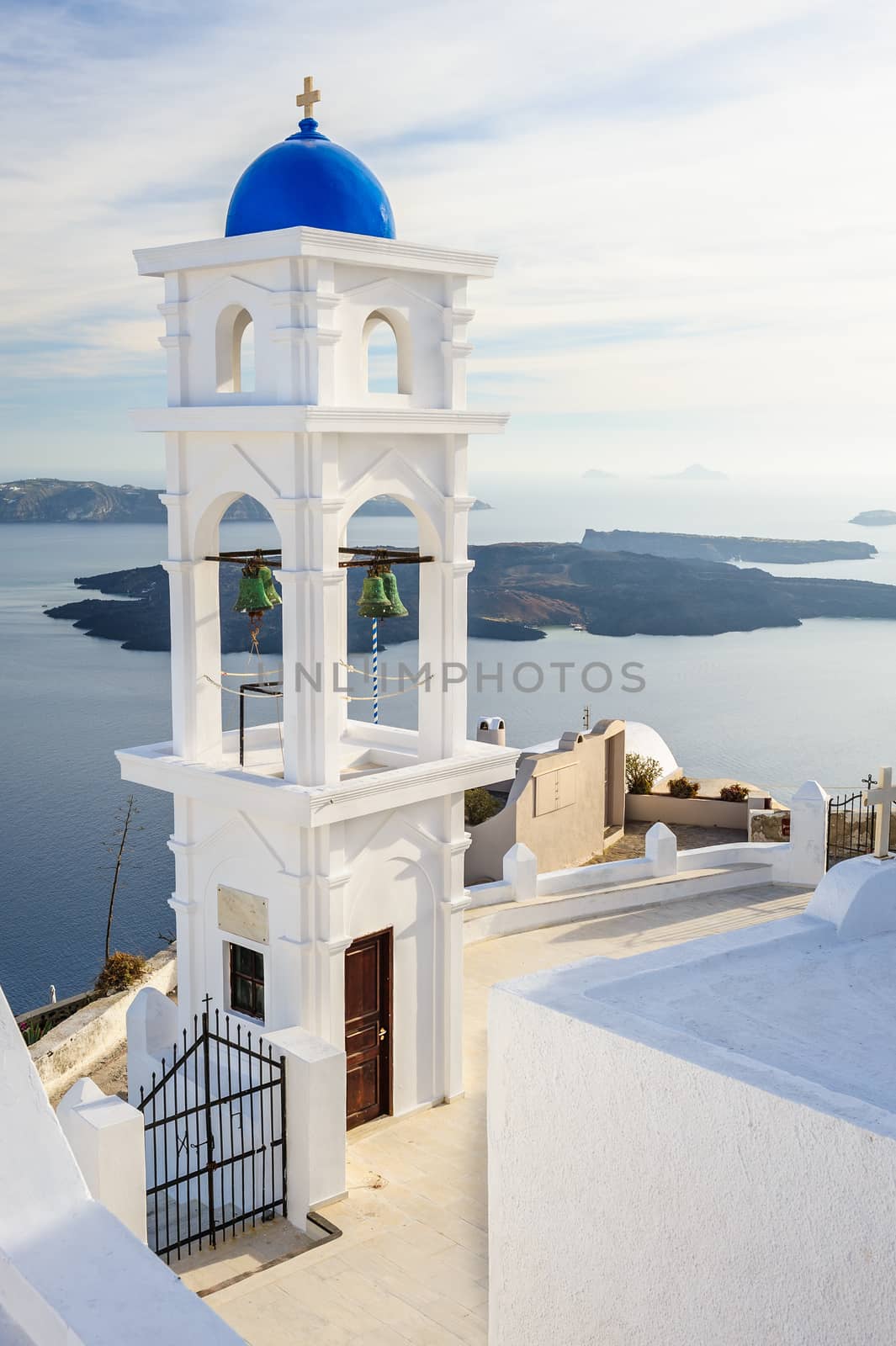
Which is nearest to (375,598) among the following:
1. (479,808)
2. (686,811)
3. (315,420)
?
(315,420)

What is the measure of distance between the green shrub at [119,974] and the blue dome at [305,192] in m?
9.64

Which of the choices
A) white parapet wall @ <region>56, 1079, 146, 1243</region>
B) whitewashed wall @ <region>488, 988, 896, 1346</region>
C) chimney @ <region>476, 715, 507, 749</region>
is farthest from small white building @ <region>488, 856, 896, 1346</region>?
chimney @ <region>476, 715, 507, 749</region>

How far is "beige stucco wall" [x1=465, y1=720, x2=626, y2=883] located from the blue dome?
1263cm

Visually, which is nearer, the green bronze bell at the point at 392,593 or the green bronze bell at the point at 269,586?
the green bronze bell at the point at 392,593

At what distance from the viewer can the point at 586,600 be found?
77.4 metres

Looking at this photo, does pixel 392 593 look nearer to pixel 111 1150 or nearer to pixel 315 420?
pixel 315 420

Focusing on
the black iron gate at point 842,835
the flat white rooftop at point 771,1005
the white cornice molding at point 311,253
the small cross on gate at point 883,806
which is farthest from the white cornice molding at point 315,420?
the black iron gate at point 842,835

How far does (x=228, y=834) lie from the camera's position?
11734 millimetres

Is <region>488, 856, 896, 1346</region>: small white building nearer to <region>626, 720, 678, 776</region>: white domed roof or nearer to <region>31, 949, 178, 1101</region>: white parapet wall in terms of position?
<region>31, 949, 178, 1101</region>: white parapet wall

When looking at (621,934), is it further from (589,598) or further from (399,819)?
(589,598)

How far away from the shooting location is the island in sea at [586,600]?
215ft

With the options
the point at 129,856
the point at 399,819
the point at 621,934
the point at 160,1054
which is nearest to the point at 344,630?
the point at 399,819

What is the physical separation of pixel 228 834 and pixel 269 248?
4969 millimetres

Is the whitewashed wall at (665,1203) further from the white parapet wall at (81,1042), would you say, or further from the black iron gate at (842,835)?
the black iron gate at (842,835)
